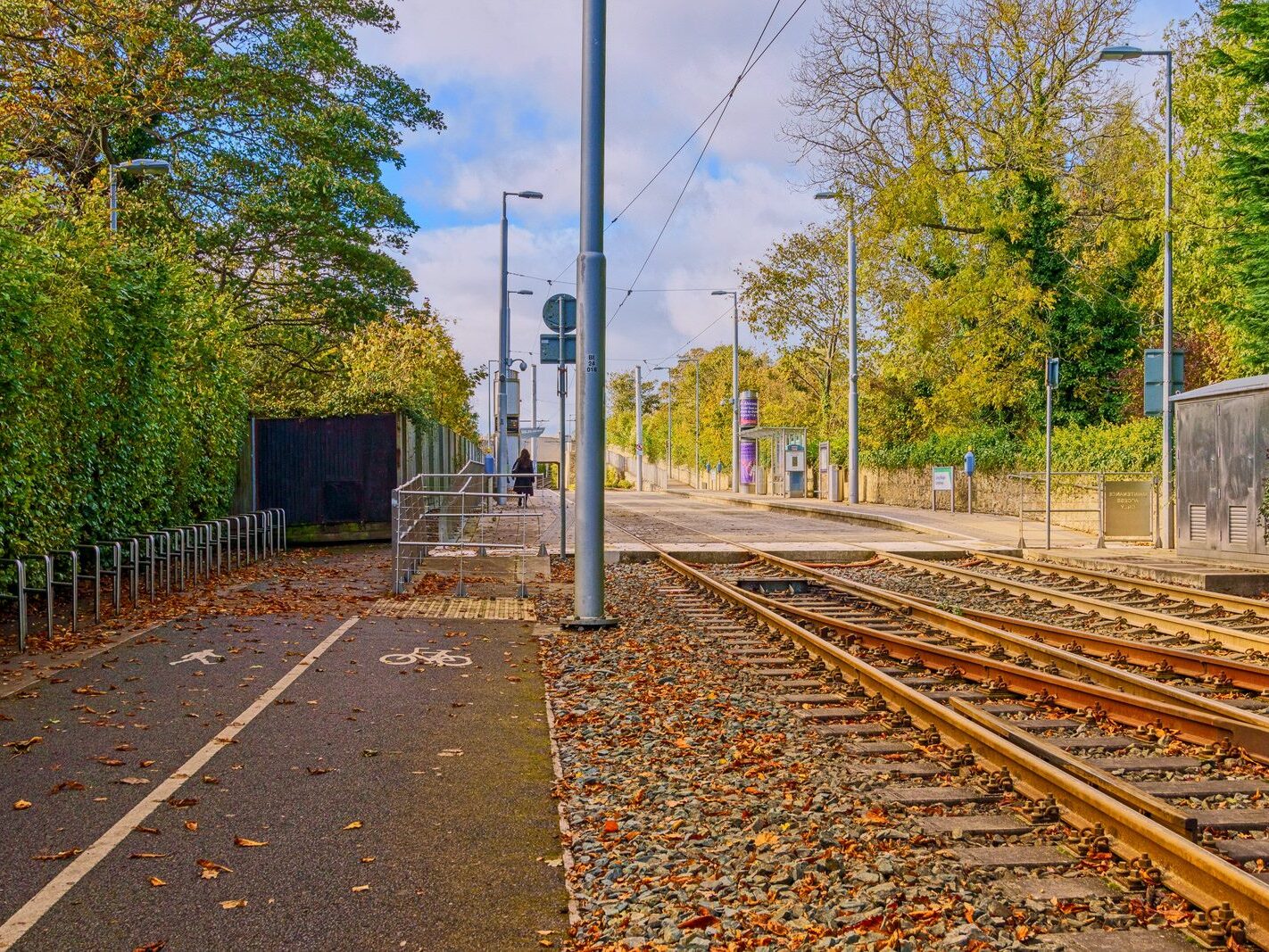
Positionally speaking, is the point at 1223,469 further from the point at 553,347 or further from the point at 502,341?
the point at 502,341

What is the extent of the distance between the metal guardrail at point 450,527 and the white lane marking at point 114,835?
625 centimetres

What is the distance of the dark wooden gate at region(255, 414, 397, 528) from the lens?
22109 millimetres

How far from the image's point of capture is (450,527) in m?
16.1

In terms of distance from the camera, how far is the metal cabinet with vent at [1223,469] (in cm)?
1602

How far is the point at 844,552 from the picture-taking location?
2058cm

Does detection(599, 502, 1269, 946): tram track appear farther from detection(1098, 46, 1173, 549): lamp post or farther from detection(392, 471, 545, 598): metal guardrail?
detection(1098, 46, 1173, 549): lamp post

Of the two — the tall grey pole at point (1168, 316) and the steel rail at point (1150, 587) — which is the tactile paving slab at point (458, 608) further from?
the tall grey pole at point (1168, 316)

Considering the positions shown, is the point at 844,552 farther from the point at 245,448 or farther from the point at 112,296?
the point at 112,296

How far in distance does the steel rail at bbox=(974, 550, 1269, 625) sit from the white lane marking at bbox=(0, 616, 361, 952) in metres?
9.68

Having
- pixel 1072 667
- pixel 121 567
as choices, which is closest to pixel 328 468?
pixel 121 567

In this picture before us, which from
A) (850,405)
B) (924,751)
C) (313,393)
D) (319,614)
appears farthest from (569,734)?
(850,405)

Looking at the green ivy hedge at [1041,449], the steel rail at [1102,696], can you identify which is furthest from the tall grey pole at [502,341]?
the steel rail at [1102,696]

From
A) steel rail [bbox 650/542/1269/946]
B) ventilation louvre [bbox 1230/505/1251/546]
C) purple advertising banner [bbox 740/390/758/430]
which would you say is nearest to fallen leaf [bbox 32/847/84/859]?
steel rail [bbox 650/542/1269/946]

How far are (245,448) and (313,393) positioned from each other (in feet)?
35.9
